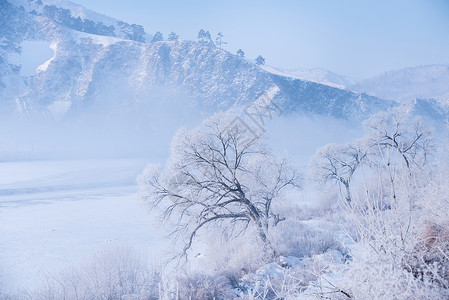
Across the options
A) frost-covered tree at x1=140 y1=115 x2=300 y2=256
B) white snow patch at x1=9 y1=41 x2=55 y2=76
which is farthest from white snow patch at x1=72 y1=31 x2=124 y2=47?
frost-covered tree at x1=140 y1=115 x2=300 y2=256

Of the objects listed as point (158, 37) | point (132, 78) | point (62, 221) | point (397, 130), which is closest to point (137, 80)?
point (132, 78)

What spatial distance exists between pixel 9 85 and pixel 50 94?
12387 mm

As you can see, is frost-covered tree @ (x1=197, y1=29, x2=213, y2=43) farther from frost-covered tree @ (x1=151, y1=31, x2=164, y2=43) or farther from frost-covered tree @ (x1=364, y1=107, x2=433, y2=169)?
frost-covered tree @ (x1=364, y1=107, x2=433, y2=169)

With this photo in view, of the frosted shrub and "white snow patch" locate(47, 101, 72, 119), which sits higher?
"white snow patch" locate(47, 101, 72, 119)

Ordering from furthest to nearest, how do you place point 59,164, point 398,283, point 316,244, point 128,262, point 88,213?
point 59,164, point 88,213, point 316,244, point 128,262, point 398,283

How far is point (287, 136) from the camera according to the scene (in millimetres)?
78438

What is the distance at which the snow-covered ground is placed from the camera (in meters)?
13.9

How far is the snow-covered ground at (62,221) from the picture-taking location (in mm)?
13851

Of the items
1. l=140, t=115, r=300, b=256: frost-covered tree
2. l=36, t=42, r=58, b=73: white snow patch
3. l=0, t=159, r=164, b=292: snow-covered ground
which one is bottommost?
l=0, t=159, r=164, b=292: snow-covered ground

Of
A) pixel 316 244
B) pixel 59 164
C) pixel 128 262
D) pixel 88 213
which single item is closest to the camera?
pixel 128 262

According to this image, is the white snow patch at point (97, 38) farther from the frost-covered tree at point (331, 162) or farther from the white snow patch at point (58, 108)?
the frost-covered tree at point (331, 162)

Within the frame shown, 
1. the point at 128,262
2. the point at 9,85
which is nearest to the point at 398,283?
the point at 128,262

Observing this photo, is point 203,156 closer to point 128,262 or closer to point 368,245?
point 128,262

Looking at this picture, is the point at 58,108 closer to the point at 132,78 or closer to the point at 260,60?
the point at 132,78
